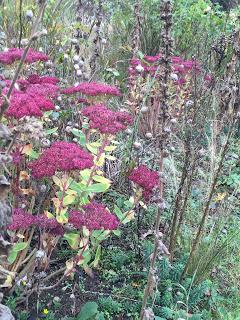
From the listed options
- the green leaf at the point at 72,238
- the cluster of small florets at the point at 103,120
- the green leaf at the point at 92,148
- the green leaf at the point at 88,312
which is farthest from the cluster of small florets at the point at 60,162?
the green leaf at the point at 88,312

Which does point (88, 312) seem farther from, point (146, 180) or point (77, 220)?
point (146, 180)

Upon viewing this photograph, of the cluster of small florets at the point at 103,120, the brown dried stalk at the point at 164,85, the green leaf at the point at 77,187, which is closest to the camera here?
the brown dried stalk at the point at 164,85

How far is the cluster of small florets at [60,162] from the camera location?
183cm

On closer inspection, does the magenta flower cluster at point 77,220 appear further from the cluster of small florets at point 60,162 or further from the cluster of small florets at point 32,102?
the cluster of small florets at point 32,102

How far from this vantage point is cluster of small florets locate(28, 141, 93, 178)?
1826 mm

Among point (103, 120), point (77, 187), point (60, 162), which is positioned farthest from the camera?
point (77, 187)

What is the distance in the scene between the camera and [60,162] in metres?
1.84

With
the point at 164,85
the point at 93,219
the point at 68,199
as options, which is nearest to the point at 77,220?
the point at 93,219

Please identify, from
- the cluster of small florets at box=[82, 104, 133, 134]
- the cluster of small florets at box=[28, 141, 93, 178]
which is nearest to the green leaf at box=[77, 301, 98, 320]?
the cluster of small florets at box=[28, 141, 93, 178]

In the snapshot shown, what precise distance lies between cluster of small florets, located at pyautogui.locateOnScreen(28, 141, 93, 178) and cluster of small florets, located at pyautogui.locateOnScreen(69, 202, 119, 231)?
8.3 inches

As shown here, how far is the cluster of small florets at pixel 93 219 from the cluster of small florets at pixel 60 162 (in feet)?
0.69

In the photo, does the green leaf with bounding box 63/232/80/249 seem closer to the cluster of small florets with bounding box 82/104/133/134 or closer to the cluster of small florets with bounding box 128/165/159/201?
the cluster of small florets with bounding box 128/165/159/201

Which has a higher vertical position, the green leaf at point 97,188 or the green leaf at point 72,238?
the green leaf at point 97,188

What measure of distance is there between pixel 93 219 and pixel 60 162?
27 cm
